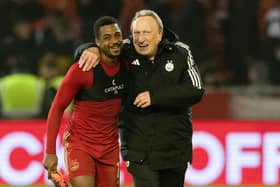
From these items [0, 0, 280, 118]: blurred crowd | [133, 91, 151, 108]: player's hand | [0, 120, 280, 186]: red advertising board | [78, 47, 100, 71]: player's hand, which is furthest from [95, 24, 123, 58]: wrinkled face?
[0, 0, 280, 118]: blurred crowd

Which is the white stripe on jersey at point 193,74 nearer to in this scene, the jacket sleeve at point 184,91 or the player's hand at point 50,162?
the jacket sleeve at point 184,91

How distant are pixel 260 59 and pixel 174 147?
20.2 ft

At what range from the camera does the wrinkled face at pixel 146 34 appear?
7.03 meters

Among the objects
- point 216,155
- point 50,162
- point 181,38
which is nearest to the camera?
point 50,162

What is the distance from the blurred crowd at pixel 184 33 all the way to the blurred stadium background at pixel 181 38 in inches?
0.6

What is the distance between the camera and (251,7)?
43.1 ft

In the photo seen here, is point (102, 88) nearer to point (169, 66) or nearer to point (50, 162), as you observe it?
point (169, 66)

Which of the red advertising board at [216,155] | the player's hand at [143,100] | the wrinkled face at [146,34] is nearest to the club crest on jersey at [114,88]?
the player's hand at [143,100]

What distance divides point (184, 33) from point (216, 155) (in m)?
2.41

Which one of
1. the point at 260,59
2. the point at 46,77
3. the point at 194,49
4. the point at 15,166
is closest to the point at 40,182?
the point at 15,166

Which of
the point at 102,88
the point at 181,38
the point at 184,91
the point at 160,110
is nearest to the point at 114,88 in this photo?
the point at 102,88

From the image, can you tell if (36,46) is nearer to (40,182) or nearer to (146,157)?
(40,182)

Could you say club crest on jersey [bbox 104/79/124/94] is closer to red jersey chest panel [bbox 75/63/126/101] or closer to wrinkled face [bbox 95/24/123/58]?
red jersey chest panel [bbox 75/63/126/101]

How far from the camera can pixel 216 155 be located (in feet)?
36.1
